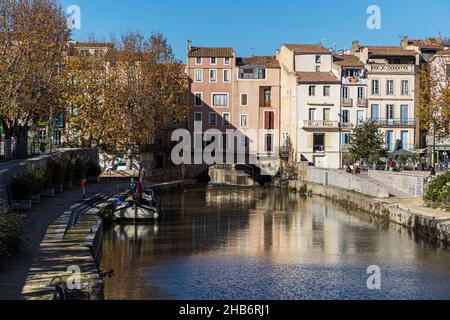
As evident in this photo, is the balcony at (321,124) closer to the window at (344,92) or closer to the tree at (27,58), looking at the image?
the window at (344,92)

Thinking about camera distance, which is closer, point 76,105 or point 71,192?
point 71,192

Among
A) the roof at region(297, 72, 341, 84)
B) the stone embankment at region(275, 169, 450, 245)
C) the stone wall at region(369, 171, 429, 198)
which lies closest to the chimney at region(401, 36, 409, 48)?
the roof at region(297, 72, 341, 84)

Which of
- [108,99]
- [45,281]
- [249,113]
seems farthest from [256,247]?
[249,113]

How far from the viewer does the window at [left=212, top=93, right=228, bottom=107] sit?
278 ft


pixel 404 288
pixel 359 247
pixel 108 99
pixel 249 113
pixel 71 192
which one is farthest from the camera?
pixel 249 113

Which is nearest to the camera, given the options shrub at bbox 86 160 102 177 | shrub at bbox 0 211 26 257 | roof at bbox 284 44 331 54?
shrub at bbox 0 211 26 257

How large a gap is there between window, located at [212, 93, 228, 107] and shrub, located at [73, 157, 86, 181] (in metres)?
28.4

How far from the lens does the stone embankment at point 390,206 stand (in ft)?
121

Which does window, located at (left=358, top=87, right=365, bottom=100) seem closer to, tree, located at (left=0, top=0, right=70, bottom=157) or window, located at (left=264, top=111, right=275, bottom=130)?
window, located at (left=264, top=111, right=275, bottom=130)

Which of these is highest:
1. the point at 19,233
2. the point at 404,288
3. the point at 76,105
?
the point at 76,105

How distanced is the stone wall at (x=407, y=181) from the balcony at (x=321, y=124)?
19713 millimetres

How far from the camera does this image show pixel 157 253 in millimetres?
33469
